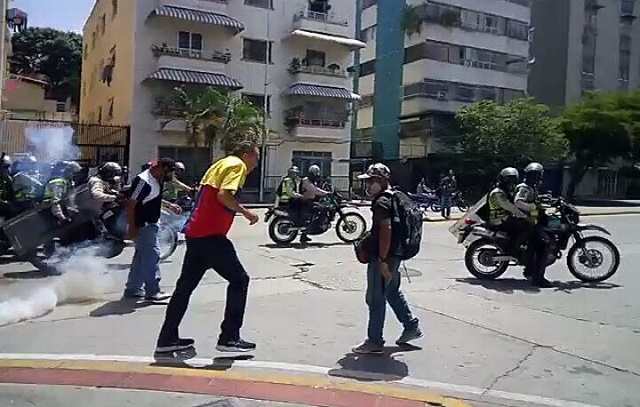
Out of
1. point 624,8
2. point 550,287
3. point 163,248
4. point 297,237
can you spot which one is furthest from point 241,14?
point 624,8

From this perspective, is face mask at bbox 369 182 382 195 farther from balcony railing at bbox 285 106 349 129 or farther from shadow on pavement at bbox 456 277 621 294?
balcony railing at bbox 285 106 349 129

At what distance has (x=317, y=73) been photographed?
120ft

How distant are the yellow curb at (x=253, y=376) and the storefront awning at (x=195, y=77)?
27.7 meters

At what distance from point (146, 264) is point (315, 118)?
29250 mm

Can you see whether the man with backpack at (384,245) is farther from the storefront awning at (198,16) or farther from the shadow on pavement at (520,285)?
the storefront awning at (198,16)

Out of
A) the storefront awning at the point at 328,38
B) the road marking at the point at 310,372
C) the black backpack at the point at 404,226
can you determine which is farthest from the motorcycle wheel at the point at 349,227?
the storefront awning at the point at 328,38

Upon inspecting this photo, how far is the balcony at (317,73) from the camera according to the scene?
118 feet

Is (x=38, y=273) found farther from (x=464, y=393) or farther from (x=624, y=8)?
(x=624, y=8)

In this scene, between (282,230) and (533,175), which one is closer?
(533,175)

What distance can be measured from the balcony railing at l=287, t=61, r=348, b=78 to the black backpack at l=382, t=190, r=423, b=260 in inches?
1210

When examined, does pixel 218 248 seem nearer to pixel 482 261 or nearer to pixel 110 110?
pixel 482 261

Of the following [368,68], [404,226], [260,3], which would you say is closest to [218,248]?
[404,226]

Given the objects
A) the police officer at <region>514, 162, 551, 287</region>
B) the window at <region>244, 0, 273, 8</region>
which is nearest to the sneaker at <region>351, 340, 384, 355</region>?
the police officer at <region>514, 162, 551, 287</region>

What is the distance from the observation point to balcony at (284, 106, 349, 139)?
35.9m
